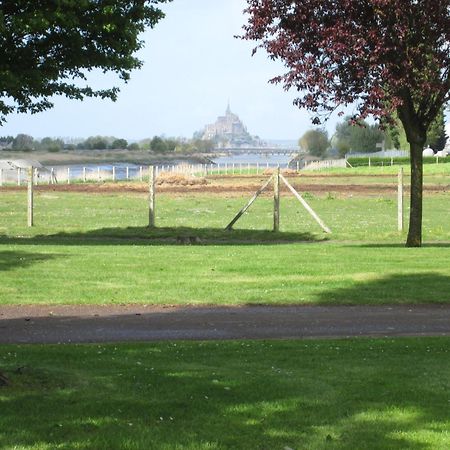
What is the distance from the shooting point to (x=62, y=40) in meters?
23.0

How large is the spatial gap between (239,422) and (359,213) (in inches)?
1263

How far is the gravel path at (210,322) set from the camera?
12492 mm

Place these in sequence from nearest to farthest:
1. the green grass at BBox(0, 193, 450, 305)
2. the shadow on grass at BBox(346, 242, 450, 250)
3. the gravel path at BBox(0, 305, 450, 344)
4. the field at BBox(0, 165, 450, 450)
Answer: the field at BBox(0, 165, 450, 450)
the gravel path at BBox(0, 305, 450, 344)
the green grass at BBox(0, 193, 450, 305)
the shadow on grass at BBox(346, 242, 450, 250)

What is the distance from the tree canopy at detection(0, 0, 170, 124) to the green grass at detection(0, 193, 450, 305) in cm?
372

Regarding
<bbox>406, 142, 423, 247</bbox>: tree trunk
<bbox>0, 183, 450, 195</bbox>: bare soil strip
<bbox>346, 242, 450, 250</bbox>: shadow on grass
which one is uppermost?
<bbox>406, 142, 423, 247</bbox>: tree trunk

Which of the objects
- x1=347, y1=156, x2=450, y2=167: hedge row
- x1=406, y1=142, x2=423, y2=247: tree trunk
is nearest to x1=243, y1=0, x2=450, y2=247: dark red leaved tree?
x1=406, y1=142, x2=423, y2=247: tree trunk

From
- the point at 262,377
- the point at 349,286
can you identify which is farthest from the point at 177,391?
the point at 349,286

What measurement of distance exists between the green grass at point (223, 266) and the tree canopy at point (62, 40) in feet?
12.2

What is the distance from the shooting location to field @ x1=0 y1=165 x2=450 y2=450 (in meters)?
7.21

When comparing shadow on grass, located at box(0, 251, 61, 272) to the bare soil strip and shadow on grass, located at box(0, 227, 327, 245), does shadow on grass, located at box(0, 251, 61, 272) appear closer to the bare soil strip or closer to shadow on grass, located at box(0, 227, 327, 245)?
shadow on grass, located at box(0, 227, 327, 245)

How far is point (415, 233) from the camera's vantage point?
24078 millimetres

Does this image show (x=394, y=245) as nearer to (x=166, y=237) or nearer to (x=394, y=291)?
(x=166, y=237)

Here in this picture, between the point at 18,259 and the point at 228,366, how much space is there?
10931 mm

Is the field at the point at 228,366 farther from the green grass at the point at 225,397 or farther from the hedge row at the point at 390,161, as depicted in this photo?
the hedge row at the point at 390,161
